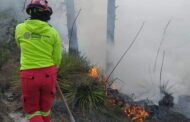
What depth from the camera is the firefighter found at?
5.43 m

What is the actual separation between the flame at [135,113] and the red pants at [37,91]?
9.58ft

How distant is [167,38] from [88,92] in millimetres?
4986

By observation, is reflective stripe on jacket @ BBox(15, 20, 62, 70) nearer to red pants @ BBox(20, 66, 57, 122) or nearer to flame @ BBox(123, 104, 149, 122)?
red pants @ BBox(20, 66, 57, 122)

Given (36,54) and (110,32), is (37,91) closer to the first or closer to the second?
(36,54)

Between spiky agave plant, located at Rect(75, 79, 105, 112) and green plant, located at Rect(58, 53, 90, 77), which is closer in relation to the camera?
spiky agave plant, located at Rect(75, 79, 105, 112)

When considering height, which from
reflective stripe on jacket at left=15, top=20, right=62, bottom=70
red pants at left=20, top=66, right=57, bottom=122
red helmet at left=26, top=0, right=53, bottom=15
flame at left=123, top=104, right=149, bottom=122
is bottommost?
flame at left=123, top=104, right=149, bottom=122

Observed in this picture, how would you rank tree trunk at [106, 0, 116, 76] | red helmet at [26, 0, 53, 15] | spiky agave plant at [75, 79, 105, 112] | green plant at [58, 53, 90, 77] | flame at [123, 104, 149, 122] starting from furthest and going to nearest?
tree trunk at [106, 0, 116, 76]
flame at [123, 104, 149, 122]
green plant at [58, 53, 90, 77]
spiky agave plant at [75, 79, 105, 112]
red helmet at [26, 0, 53, 15]

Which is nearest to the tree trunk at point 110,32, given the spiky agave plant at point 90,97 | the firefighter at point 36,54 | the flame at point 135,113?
the flame at point 135,113

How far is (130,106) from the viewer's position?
8.80 metres

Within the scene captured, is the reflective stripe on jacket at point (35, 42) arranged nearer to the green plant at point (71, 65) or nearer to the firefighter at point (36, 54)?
the firefighter at point (36, 54)

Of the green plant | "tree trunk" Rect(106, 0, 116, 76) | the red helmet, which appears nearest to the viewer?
the red helmet

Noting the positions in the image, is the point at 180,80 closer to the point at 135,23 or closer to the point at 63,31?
the point at 135,23

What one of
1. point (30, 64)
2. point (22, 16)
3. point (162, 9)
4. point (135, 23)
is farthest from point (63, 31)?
point (30, 64)

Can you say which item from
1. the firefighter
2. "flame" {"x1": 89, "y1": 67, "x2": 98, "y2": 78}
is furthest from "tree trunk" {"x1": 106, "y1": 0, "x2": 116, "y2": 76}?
the firefighter
